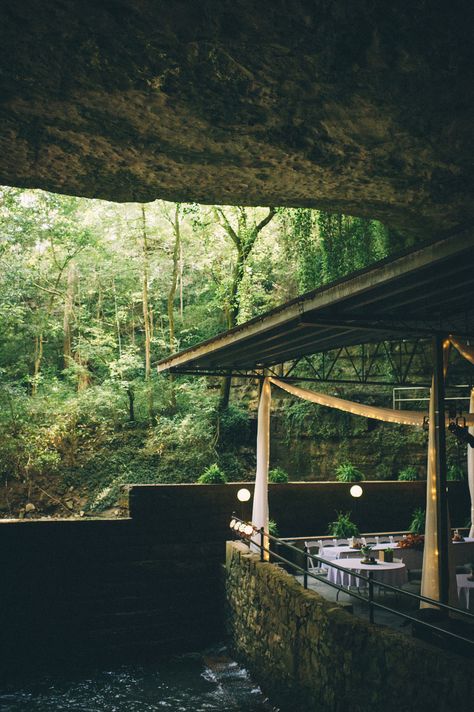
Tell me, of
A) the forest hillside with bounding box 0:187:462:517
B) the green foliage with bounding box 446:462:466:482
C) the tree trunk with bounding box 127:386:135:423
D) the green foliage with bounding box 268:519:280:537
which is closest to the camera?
the green foliage with bounding box 268:519:280:537

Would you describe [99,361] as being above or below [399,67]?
below

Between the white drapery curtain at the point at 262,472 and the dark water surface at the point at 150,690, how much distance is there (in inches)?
84.8

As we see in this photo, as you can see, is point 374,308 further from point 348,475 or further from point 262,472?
point 348,475

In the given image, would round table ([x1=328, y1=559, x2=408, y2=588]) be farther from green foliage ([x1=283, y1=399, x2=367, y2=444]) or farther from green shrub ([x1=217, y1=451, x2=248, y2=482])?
green foliage ([x1=283, y1=399, x2=367, y2=444])

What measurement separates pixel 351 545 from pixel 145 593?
3909 millimetres

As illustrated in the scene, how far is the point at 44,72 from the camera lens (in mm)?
5551

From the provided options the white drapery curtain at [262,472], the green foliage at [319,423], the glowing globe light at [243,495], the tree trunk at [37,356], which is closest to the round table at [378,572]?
the white drapery curtain at [262,472]

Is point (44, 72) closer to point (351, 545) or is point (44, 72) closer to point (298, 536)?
point (351, 545)

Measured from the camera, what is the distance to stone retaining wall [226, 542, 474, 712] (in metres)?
4.67

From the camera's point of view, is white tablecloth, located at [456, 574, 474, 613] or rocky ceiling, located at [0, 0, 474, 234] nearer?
rocky ceiling, located at [0, 0, 474, 234]

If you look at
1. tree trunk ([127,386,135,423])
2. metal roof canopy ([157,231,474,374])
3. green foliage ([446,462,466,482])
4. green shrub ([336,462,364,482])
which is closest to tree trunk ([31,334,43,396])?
tree trunk ([127,386,135,423])

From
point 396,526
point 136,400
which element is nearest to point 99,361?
point 136,400

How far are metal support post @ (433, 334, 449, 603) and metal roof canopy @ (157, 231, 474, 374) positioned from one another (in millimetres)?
390

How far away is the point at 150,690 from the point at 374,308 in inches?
264
